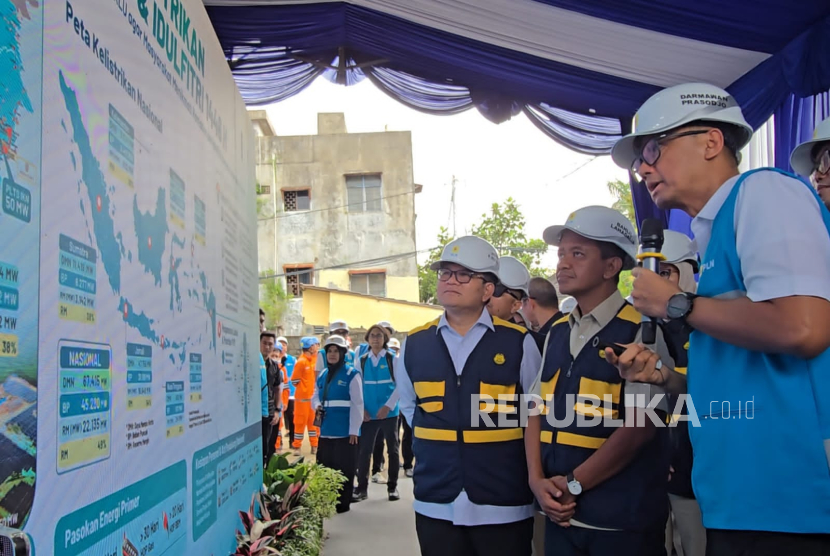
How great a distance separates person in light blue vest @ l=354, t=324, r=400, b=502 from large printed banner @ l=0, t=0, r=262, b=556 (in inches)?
196

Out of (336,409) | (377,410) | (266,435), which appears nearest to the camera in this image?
(336,409)

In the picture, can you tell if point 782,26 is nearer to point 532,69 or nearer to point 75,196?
point 532,69

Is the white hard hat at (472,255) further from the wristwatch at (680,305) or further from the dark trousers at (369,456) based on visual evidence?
the dark trousers at (369,456)

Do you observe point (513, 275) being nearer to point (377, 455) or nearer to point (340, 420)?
point (340, 420)

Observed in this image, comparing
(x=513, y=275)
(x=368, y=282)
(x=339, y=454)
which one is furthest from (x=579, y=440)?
(x=368, y=282)

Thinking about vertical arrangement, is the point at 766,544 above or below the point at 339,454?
above

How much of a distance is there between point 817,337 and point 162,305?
7.38 feet

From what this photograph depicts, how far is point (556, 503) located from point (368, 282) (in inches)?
922

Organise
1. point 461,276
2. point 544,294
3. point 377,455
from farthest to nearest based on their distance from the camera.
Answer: point 377,455 < point 544,294 < point 461,276

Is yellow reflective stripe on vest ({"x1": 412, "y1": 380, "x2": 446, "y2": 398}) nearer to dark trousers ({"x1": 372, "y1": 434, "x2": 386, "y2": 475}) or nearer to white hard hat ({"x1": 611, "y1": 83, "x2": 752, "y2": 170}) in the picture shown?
white hard hat ({"x1": 611, "y1": 83, "x2": 752, "y2": 170})

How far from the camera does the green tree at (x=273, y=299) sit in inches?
955

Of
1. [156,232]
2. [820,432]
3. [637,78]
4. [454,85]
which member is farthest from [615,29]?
[820,432]

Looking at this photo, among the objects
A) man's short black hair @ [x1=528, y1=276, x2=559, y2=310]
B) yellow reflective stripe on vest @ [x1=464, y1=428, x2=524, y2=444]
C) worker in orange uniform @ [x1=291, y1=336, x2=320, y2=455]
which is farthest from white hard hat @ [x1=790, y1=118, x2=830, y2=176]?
worker in orange uniform @ [x1=291, y1=336, x2=320, y2=455]

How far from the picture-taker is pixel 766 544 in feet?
5.38
